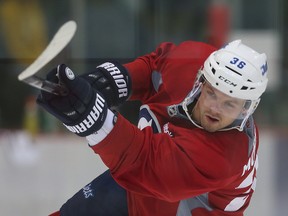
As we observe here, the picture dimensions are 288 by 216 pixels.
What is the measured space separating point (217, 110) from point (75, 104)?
1.19ft

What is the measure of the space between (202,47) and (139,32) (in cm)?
189

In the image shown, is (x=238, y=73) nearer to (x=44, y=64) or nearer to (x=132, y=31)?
(x=44, y=64)

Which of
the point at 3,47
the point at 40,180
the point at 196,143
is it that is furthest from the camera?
the point at 3,47

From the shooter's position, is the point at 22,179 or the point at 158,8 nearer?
the point at 22,179

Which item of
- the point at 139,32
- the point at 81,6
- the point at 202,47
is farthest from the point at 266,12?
the point at 202,47

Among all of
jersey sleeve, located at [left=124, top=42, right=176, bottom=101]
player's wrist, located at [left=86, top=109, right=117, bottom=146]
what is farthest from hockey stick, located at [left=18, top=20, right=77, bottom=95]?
jersey sleeve, located at [left=124, top=42, right=176, bottom=101]

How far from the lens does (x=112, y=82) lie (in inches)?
68.0

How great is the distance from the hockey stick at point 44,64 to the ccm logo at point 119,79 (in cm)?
34

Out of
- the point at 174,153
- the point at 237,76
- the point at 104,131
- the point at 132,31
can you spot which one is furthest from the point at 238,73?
the point at 132,31

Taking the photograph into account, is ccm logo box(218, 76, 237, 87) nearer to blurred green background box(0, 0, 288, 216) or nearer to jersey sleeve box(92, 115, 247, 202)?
jersey sleeve box(92, 115, 247, 202)

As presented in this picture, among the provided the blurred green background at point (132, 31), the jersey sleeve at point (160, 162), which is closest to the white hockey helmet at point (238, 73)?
the jersey sleeve at point (160, 162)

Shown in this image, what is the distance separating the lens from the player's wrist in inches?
53.8

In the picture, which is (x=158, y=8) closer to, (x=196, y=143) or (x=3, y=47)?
(x=3, y=47)

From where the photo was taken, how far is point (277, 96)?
154 inches
